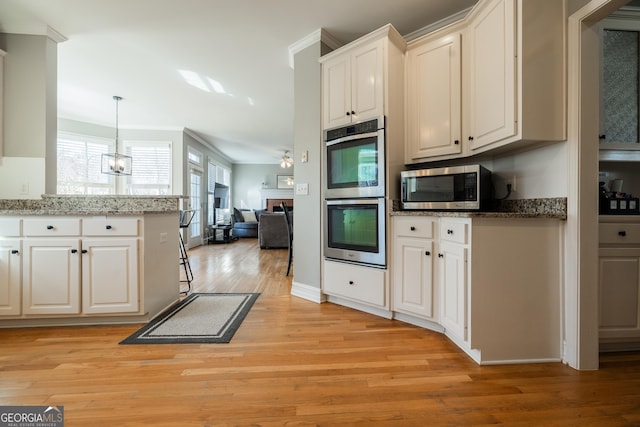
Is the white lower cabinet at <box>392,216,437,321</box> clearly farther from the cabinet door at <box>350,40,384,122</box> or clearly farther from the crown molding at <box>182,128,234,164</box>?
the crown molding at <box>182,128,234,164</box>

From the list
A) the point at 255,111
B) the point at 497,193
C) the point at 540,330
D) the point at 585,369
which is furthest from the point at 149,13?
the point at 585,369

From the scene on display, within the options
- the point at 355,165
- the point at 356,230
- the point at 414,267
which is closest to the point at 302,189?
the point at 355,165

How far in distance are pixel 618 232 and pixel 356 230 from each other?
1696 millimetres

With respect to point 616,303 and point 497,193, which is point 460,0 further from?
point 616,303

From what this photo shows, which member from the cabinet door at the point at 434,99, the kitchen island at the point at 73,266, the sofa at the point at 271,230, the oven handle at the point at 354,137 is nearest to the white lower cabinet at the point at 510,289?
the cabinet door at the point at 434,99

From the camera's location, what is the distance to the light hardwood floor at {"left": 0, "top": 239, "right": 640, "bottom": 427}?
4.00 feet

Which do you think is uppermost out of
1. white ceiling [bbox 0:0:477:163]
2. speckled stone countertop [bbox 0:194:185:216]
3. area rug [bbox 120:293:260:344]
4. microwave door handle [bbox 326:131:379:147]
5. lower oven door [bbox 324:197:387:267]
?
white ceiling [bbox 0:0:477:163]

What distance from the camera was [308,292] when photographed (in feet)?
9.25

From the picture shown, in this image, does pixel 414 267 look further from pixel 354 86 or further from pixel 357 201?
pixel 354 86

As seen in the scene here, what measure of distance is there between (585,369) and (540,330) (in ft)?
0.91

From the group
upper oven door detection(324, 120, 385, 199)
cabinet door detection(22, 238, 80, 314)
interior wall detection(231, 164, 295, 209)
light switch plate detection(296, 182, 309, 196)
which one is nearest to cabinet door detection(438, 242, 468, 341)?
upper oven door detection(324, 120, 385, 199)

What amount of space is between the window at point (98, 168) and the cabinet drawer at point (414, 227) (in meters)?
5.60

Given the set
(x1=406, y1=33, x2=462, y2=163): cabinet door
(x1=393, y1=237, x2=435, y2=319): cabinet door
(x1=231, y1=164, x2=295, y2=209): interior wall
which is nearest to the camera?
(x1=393, y1=237, x2=435, y2=319): cabinet door

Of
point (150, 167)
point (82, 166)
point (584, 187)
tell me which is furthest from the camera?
point (150, 167)
